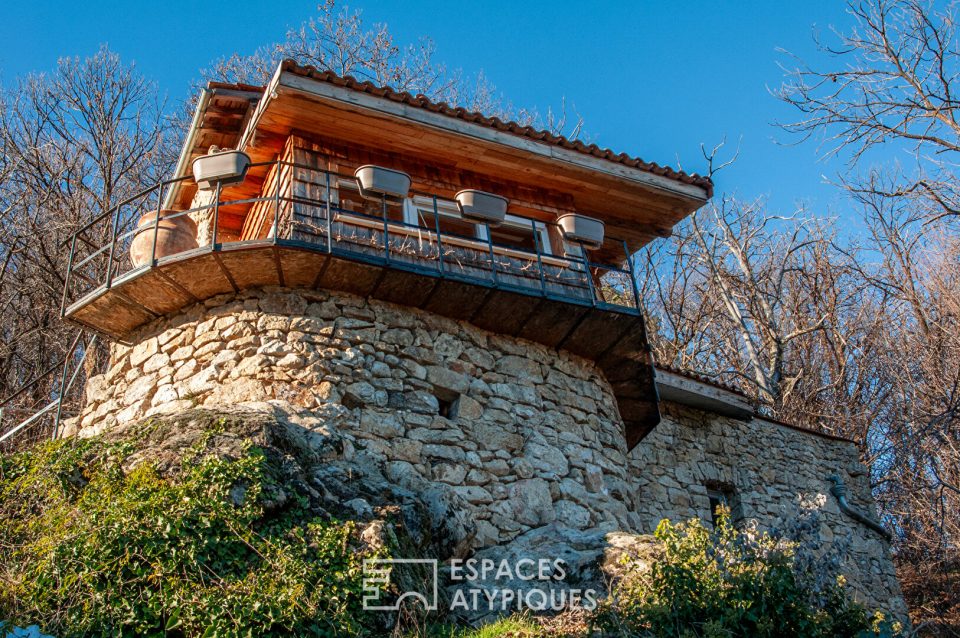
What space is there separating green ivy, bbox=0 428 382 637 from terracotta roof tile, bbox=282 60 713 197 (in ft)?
12.3

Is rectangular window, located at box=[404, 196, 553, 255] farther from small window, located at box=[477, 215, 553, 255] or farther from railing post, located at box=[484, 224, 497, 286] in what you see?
railing post, located at box=[484, 224, 497, 286]

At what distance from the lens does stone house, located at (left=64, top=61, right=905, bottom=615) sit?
726 cm

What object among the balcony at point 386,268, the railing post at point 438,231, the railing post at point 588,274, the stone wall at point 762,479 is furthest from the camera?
the stone wall at point 762,479

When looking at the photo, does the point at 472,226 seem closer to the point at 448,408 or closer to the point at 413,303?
the point at 413,303

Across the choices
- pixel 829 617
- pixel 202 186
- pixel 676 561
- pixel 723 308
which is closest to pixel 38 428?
pixel 202 186

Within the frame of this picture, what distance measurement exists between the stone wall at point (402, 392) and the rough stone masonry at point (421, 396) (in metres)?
0.01

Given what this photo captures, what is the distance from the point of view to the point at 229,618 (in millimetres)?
4941

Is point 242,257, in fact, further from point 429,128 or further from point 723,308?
point 723,308

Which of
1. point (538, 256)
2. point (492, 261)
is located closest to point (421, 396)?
point (492, 261)

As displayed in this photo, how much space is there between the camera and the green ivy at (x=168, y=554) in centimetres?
493

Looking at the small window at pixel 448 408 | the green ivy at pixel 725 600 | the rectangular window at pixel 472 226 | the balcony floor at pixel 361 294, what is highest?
the rectangular window at pixel 472 226

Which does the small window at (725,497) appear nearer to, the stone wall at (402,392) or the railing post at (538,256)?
the stone wall at (402,392)

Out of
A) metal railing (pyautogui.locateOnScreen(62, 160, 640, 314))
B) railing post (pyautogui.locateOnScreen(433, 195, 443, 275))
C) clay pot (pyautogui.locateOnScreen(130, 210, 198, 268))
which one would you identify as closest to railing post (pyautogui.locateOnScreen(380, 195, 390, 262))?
metal railing (pyautogui.locateOnScreen(62, 160, 640, 314))

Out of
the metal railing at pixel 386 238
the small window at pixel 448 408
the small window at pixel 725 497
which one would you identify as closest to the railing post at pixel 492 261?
the metal railing at pixel 386 238
